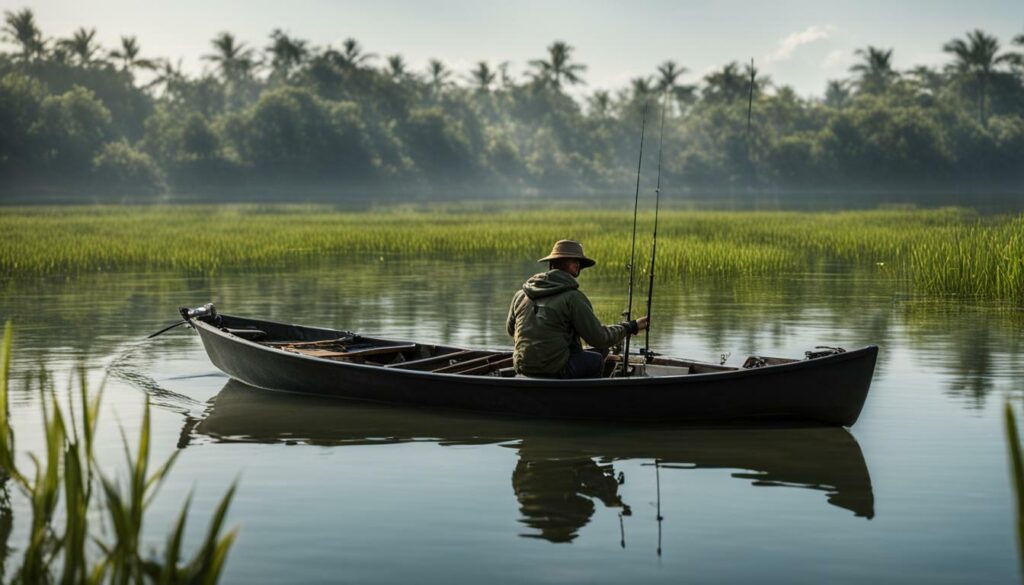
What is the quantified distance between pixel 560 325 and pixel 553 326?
0.05 m

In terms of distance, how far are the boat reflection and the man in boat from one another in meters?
0.45

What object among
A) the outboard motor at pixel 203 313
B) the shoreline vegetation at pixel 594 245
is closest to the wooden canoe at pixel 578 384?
the outboard motor at pixel 203 313

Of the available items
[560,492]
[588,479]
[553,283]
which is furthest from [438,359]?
[560,492]

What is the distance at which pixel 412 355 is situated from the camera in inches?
474

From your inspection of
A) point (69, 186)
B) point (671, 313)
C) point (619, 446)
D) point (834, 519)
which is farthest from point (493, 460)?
point (69, 186)

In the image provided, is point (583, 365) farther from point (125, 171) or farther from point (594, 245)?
point (125, 171)

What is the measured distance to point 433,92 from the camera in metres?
108

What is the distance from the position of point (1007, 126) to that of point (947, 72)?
1038 centimetres

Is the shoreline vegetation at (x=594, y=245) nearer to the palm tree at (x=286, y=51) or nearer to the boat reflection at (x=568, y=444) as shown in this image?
the boat reflection at (x=568, y=444)

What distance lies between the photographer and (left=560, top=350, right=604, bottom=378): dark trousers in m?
9.79

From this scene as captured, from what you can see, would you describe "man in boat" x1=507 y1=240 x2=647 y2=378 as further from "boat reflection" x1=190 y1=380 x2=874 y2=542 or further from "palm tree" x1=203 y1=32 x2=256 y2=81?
"palm tree" x1=203 y1=32 x2=256 y2=81

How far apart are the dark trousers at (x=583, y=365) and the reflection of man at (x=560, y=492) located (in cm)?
117

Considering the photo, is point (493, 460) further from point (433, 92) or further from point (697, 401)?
point (433, 92)

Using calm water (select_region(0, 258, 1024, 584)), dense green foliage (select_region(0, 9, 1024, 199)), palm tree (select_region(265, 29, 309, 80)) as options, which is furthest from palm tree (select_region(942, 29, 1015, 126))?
calm water (select_region(0, 258, 1024, 584))
